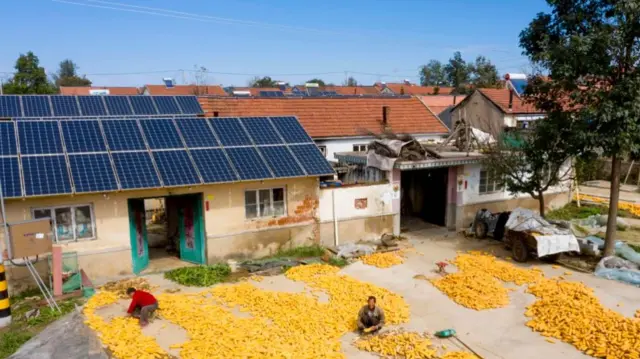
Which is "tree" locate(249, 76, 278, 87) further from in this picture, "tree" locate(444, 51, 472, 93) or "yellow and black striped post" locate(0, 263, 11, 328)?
"yellow and black striped post" locate(0, 263, 11, 328)

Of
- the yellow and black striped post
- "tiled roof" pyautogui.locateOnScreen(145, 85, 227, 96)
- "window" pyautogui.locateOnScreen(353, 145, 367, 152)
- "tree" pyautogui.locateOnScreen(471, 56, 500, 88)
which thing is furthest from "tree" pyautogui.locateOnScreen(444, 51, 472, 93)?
the yellow and black striped post

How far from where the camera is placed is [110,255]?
44.3 feet

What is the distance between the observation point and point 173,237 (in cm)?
1722

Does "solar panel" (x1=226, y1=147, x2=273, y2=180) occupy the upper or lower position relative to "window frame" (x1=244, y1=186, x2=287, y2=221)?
upper

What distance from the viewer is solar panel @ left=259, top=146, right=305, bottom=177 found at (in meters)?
15.4

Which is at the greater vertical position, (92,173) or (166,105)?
(166,105)

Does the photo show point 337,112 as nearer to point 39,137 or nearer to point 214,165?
point 214,165

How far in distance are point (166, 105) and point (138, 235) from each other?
9.92 meters

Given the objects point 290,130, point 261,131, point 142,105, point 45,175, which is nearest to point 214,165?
point 261,131

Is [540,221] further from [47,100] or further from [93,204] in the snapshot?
[47,100]

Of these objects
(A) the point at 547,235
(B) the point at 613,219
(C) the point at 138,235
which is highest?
(B) the point at 613,219

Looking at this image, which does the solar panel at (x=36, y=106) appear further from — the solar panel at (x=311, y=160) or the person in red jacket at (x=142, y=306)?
the person in red jacket at (x=142, y=306)

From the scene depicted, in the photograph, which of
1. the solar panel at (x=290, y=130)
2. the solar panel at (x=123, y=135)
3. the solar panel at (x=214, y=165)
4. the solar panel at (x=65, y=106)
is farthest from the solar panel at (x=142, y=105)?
the solar panel at (x=214, y=165)

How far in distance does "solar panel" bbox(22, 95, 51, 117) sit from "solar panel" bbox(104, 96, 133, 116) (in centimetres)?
257
